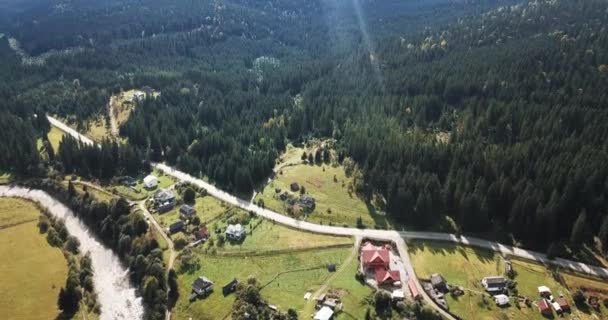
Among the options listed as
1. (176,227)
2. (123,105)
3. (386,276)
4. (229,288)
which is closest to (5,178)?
(123,105)

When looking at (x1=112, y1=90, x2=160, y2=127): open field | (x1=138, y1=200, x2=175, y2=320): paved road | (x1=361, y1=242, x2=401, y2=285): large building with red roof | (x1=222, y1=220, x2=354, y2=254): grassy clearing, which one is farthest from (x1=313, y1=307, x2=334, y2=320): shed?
(x1=112, y1=90, x2=160, y2=127): open field

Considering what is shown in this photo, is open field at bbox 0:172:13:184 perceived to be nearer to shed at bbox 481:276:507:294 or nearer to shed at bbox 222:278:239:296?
shed at bbox 222:278:239:296

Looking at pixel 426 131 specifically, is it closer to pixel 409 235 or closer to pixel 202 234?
pixel 409 235

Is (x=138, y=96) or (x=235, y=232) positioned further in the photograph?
(x=138, y=96)

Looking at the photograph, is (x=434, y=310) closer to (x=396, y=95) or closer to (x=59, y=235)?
(x=59, y=235)

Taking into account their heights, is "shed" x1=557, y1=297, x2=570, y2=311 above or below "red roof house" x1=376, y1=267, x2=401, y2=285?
above

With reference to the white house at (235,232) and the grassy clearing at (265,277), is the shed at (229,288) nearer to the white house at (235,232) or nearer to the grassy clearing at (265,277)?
the grassy clearing at (265,277)
